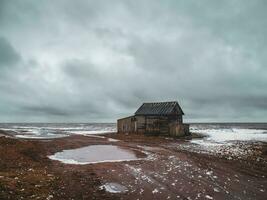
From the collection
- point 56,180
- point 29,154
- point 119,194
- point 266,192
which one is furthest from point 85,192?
point 29,154

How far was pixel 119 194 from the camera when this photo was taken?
11453 millimetres

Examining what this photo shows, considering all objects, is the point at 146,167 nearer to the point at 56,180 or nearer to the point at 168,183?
the point at 168,183

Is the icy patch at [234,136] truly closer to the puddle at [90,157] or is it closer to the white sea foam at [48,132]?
the puddle at [90,157]

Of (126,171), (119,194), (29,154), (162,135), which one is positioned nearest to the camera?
(119,194)

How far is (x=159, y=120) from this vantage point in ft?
171

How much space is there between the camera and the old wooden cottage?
165 feet

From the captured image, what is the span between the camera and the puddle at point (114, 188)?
12.0 metres

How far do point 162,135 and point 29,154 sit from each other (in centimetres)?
3203

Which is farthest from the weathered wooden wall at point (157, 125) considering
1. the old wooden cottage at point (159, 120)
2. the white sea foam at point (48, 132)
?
the white sea foam at point (48, 132)

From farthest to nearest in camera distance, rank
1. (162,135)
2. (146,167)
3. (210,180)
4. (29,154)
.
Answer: (162,135), (29,154), (146,167), (210,180)

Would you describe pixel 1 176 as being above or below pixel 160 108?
below

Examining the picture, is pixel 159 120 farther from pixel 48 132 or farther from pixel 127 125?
pixel 48 132

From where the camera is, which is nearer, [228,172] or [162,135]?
[228,172]

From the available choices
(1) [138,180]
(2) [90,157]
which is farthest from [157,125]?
(1) [138,180]
